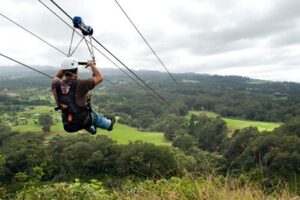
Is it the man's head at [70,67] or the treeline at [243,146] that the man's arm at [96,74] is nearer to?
the man's head at [70,67]

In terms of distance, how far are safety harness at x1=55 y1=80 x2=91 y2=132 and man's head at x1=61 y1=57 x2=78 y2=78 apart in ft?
0.45

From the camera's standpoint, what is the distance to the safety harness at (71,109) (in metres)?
5.98

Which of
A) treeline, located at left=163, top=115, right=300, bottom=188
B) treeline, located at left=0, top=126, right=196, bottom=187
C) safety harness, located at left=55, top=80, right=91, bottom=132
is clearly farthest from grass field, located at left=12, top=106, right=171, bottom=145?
safety harness, located at left=55, top=80, right=91, bottom=132

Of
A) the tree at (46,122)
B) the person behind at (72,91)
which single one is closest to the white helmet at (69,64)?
the person behind at (72,91)

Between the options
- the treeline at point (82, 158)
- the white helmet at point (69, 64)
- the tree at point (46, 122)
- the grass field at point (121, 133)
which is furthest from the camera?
the tree at point (46, 122)

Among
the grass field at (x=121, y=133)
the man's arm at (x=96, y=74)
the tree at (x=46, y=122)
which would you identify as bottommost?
the grass field at (x=121, y=133)

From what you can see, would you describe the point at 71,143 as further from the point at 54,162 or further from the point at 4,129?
the point at 4,129

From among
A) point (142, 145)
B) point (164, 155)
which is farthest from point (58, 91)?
point (142, 145)

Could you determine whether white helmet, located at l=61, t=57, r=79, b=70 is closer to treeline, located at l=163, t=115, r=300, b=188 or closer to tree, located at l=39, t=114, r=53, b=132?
treeline, located at l=163, t=115, r=300, b=188

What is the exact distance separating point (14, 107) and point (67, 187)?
337 ft

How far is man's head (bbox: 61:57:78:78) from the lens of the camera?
5871 millimetres

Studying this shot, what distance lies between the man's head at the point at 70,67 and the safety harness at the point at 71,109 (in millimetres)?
138

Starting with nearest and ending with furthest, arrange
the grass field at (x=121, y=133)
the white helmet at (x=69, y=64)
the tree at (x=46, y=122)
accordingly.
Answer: the white helmet at (x=69, y=64)
the grass field at (x=121, y=133)
the tree at (x=46, y=122)

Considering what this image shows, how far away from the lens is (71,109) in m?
6.09
